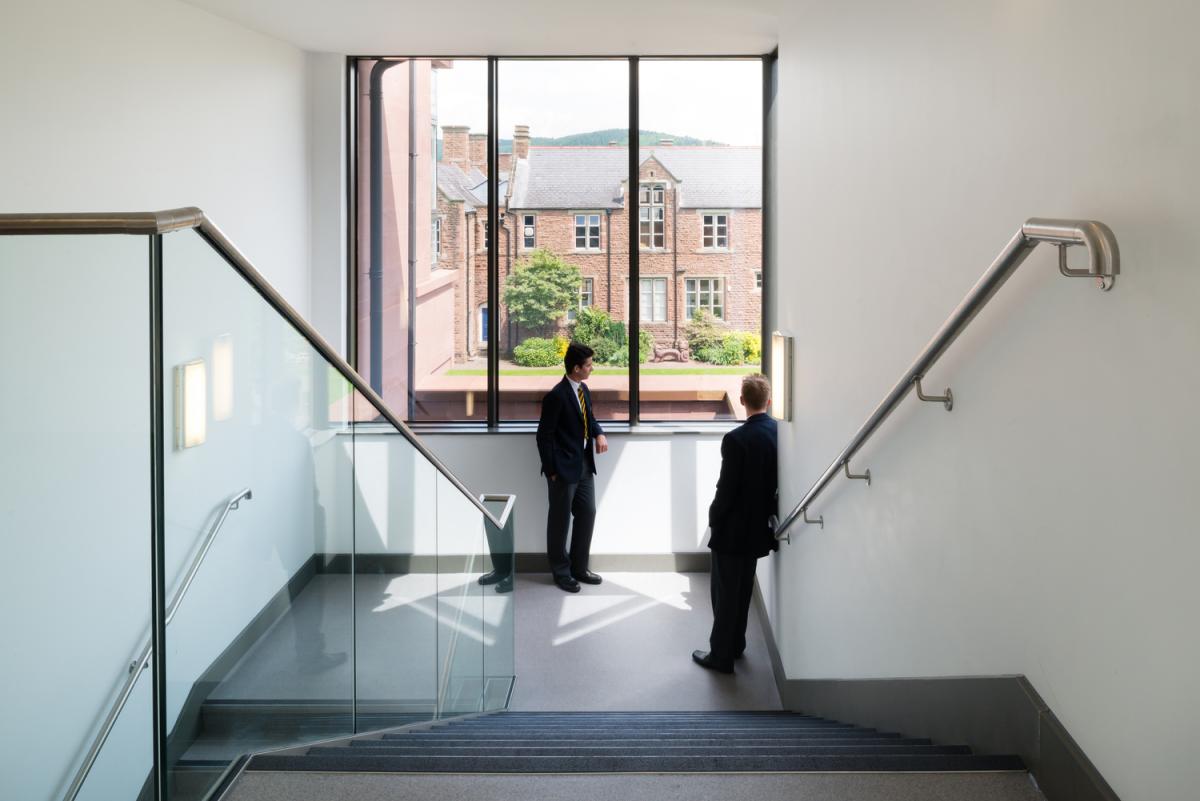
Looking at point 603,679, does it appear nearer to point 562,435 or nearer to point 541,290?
point 562,435

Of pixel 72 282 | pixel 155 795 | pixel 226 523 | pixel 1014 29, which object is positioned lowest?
pixel 155 795

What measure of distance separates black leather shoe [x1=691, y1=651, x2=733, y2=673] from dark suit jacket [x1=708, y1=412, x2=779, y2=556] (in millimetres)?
691

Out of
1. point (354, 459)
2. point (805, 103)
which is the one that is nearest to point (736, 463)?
point (805, 103)

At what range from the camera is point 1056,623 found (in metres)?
2.26

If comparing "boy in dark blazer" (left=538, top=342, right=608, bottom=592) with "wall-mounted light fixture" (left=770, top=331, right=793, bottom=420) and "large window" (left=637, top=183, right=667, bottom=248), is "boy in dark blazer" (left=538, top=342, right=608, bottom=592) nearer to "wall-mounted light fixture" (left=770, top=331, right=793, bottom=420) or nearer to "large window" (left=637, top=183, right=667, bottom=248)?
"large window" (left=637, top=183, right=667, bottom=248)

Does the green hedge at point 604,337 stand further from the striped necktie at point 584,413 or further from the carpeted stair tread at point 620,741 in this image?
the carpeted stair tread at point 620,741

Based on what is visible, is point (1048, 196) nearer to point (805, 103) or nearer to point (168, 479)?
point (168, 479)

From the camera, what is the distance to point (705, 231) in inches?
318

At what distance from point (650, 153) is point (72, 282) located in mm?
6555

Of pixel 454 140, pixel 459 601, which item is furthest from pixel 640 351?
pixel 459 601

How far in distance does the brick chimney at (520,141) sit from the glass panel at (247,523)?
5.26 meters

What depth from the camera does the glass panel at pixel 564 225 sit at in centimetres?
795

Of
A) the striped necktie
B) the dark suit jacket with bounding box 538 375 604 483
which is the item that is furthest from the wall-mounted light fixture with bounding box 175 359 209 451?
the striped necktie

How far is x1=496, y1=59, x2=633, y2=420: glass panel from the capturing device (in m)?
7.95
